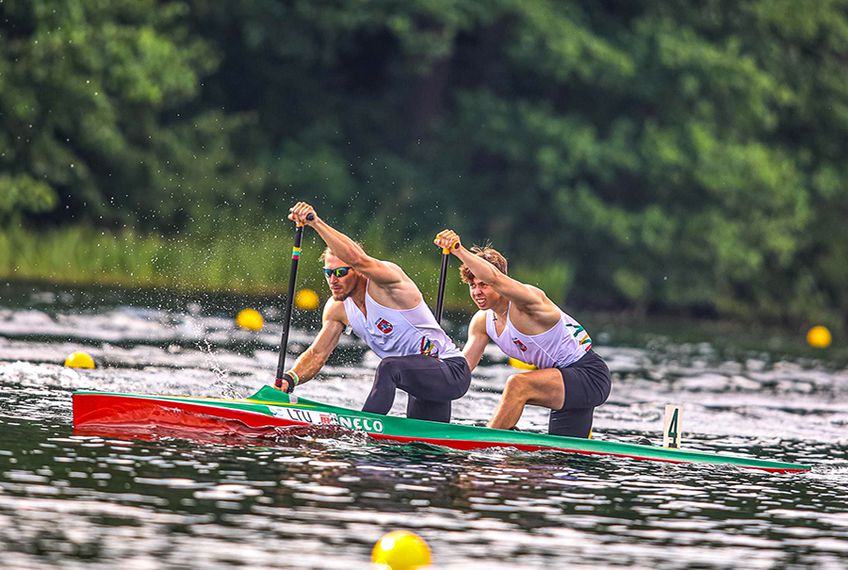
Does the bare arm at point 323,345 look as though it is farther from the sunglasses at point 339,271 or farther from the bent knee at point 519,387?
the bent knee at point 519,387

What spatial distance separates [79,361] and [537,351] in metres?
5.47

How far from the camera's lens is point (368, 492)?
966cm

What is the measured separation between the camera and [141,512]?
28.2 ft

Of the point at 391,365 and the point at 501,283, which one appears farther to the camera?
the point at 391,365

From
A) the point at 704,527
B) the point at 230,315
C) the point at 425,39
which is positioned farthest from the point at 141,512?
the point at 425,39

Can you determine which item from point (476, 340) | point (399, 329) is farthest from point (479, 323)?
point (399, 329)

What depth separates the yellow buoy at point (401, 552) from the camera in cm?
763

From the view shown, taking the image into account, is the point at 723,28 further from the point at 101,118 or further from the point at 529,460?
the point at 529,460

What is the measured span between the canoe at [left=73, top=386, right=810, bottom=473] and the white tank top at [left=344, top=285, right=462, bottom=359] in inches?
20.1

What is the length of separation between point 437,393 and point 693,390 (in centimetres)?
748

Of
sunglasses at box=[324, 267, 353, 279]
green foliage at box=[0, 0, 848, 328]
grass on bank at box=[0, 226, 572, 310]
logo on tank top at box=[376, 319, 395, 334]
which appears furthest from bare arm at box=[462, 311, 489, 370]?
green foliage at box=[0, 0, 848, 328]

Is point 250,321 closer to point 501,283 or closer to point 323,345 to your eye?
point 323,345

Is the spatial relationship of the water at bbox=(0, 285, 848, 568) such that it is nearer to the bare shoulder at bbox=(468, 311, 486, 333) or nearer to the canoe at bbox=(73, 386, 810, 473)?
the canoe at bbox=(73, 386, 810, 473)

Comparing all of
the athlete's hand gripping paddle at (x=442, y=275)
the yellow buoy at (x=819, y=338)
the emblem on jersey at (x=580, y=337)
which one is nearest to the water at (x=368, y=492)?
the emblem on jersey at (x=580, y=337)
